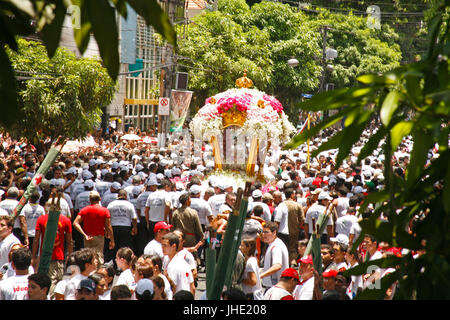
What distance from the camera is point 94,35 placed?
69.7 inches

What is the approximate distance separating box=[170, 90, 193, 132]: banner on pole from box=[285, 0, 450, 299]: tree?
21132 millimetres

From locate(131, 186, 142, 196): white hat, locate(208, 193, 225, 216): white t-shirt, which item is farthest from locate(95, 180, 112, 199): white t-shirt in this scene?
locate(208, 193, 225, 216): white t-shirt

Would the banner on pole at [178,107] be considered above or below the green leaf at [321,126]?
below

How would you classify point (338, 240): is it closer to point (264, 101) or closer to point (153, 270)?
point (153, 270)

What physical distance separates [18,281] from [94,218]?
4.09m

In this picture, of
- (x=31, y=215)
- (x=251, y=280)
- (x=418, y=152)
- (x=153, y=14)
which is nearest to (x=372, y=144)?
(x=418, y=152)

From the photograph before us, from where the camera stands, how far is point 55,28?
1.80 meters

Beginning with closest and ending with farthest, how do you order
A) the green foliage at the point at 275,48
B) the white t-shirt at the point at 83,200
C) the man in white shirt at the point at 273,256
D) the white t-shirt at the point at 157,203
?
the man in white shirt at the point at 273,256, the white t-shirt at the point at 157,203, the white t-shirt at the point at 83,200, the green foliage at the point at 275,48

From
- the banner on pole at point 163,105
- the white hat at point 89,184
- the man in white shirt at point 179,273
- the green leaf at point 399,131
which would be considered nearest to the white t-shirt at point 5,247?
the man in white shirt at point 179,273

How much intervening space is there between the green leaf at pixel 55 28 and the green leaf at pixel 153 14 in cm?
19

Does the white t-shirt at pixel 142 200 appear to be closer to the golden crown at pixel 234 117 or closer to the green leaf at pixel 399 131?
the golden crown at pixel 234 117

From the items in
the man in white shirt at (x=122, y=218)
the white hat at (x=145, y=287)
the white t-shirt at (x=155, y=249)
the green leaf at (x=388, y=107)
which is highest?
the green leaf at (x=388, y=107)

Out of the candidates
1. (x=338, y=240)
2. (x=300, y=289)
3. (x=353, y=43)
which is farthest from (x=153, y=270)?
(x=353, y=43)

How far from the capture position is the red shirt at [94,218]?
10.5 m
